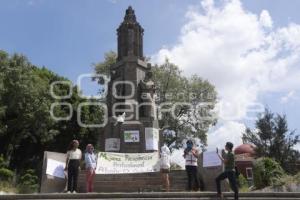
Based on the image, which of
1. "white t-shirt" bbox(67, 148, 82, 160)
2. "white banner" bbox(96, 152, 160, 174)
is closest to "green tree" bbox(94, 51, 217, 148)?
"white banner" bbox(96, 152, 160, 174)

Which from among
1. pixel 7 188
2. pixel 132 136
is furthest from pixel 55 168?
pixel 132 136

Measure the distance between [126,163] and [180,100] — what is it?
2644cm

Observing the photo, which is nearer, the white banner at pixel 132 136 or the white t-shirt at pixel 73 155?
the white t-shirt at pixel 73 155

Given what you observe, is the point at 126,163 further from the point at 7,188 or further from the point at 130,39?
the point at 130,39

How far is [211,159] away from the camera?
1820cm

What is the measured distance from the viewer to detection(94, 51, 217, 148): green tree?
1806 inches

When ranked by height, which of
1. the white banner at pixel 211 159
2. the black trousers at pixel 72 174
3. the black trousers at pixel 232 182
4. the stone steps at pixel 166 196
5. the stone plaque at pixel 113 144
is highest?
the stone plaque at pixel 113 144

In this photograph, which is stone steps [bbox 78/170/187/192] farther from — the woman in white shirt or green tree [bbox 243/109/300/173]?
green tree [bbox 243/109/300/173]

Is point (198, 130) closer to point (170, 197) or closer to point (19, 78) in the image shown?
point (19, 78)

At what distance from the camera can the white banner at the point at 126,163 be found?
2014 centimetres

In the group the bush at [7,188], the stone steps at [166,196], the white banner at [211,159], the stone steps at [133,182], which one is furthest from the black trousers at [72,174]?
the bush at [7,188]

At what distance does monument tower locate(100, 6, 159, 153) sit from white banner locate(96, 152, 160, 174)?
4.13 m

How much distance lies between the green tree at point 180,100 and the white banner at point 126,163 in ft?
76.9

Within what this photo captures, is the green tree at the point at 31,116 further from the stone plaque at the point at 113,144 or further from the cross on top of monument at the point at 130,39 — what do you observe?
Result: the stone plaque at the point at 113,144
